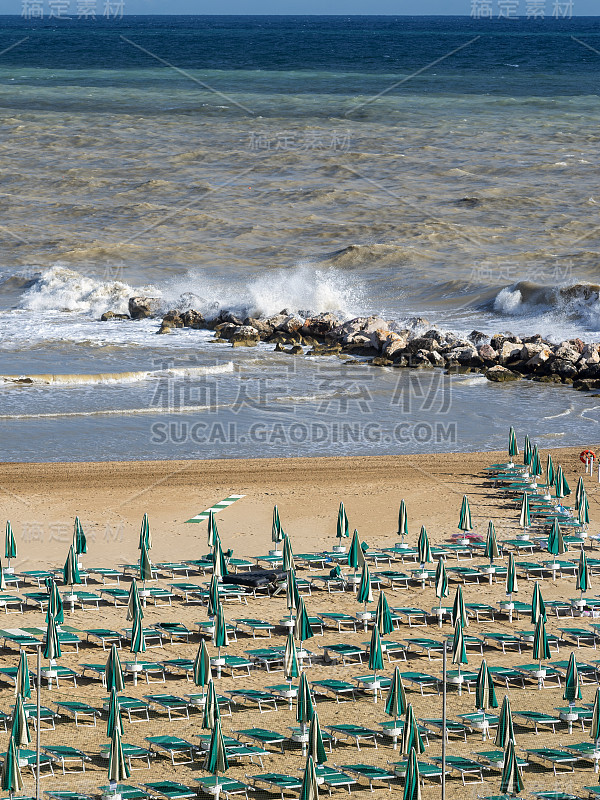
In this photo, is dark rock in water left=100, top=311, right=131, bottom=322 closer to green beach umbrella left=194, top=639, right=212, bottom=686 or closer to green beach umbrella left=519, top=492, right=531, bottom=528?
green beach umbrella left=519, top=492, right=531, bottom=528

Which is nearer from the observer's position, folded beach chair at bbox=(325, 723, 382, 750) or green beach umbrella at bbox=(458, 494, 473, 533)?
folded beach chair at bbox=(325, 723, 382, 750)

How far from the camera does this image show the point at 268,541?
910 inches

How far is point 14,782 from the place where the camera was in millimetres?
13266

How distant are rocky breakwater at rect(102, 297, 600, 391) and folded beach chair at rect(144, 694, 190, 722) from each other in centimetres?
2188

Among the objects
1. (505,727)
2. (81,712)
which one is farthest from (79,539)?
(505,727)

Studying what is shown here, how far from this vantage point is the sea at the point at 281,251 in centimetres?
3247

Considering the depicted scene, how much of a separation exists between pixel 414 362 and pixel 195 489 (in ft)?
45.5

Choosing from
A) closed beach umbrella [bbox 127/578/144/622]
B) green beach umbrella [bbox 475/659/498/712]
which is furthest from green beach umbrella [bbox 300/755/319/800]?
closed beach umbrella [bbox 127/578/144/622]

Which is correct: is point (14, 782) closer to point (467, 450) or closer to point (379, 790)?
point (379, 790)

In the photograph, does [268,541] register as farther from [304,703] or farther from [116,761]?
[116,761]

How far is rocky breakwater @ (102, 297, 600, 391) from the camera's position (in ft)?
121

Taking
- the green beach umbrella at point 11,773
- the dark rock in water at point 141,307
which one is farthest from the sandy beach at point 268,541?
the dark rock in water at point 141,307

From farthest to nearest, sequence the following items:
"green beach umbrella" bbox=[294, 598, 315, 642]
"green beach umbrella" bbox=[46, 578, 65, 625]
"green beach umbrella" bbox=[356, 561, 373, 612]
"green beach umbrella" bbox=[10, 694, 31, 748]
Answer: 1. "green beach umbrella" bbox=[356, 561, 373, 612]
2. "green beach umbrella" bbox=[46, 578, 65, 625]
3. "green beach umbrella" bbox=[294, 598, 315, 642]
4. "green beach umbrella" bbox=[10, 694, 31, 748]

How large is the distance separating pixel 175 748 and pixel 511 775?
4235mm
